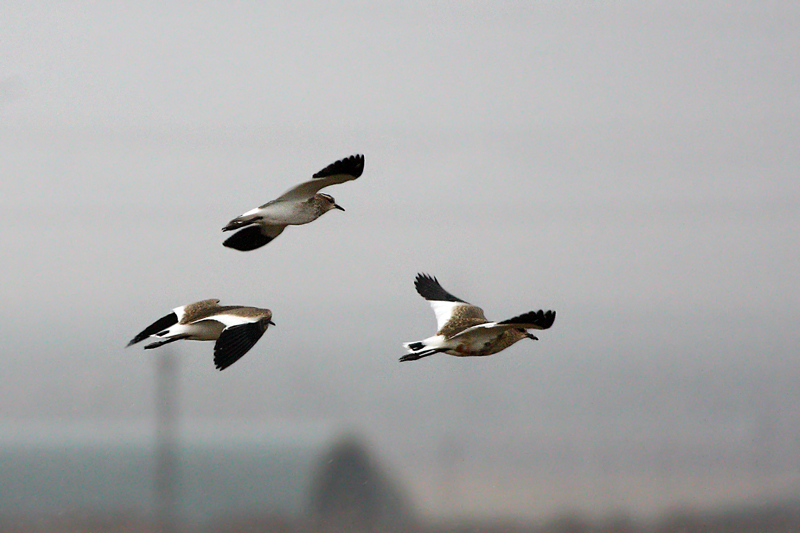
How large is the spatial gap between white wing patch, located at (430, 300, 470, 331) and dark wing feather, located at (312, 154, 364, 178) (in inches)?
86.0

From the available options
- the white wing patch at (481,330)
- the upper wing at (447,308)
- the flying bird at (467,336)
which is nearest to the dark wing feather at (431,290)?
the upper wing at (447,308)

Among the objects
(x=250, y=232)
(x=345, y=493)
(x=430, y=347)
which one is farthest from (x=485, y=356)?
(x=345, y=493)

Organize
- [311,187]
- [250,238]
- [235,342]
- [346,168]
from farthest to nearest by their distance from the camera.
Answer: [250,238], [311,187], [346,168], [235,342]

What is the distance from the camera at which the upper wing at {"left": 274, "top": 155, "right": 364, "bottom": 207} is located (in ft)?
35.0

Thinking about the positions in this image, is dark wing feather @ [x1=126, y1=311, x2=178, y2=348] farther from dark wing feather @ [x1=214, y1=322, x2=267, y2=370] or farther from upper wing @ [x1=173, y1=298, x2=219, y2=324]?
dark wing feather @ [x1=214, y1=322, x2=267, y2=370]

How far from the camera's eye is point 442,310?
1280 centimetres

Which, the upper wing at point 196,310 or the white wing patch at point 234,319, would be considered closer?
the white wing patch at point 234,319

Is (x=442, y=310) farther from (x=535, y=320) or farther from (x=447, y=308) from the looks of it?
(x=535, y=320)

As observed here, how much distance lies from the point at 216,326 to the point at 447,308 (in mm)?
3032

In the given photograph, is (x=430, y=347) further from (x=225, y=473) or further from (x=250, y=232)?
(x=225, y=473)

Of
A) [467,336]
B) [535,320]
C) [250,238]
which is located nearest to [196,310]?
[250,238]

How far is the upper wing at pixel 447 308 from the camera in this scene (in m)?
11.8

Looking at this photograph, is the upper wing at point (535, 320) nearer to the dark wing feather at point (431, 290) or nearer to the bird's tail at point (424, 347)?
the bird's tail at point (424, 347)

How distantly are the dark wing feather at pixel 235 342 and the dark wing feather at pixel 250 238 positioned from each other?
1.41 meters
